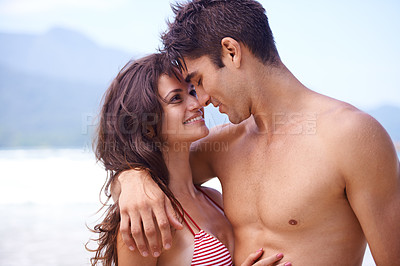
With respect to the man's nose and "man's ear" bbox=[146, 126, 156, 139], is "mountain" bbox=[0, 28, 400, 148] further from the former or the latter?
the man's nose

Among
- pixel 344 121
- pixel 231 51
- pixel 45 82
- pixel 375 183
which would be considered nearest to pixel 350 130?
pixel 344 121

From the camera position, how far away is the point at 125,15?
16.3m

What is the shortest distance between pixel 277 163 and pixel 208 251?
40 centimetres

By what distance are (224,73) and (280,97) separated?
218 millimetres


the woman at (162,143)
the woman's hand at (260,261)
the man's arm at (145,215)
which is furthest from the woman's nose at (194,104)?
the woman's hand at (260,261)

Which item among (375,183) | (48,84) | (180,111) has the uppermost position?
(180,111)

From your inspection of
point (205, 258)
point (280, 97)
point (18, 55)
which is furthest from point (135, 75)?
point (18, 55)

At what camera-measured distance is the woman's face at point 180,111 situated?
1754 mm

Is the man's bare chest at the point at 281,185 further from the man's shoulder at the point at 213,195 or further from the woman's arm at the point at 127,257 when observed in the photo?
the woman's arm at the point at 127,257

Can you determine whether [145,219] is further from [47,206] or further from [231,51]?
[47,206]

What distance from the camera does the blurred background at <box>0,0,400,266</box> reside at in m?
4.91

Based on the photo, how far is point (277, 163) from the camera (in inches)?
63.1

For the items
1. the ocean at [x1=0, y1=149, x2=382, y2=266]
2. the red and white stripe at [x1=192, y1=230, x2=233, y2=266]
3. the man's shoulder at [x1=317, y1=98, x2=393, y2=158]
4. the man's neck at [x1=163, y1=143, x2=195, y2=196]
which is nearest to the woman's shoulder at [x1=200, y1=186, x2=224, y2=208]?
the man's neck at [x1=163, y1=143, x2=195, y2=196]

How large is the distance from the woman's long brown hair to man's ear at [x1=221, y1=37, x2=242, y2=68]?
0.85 ft
